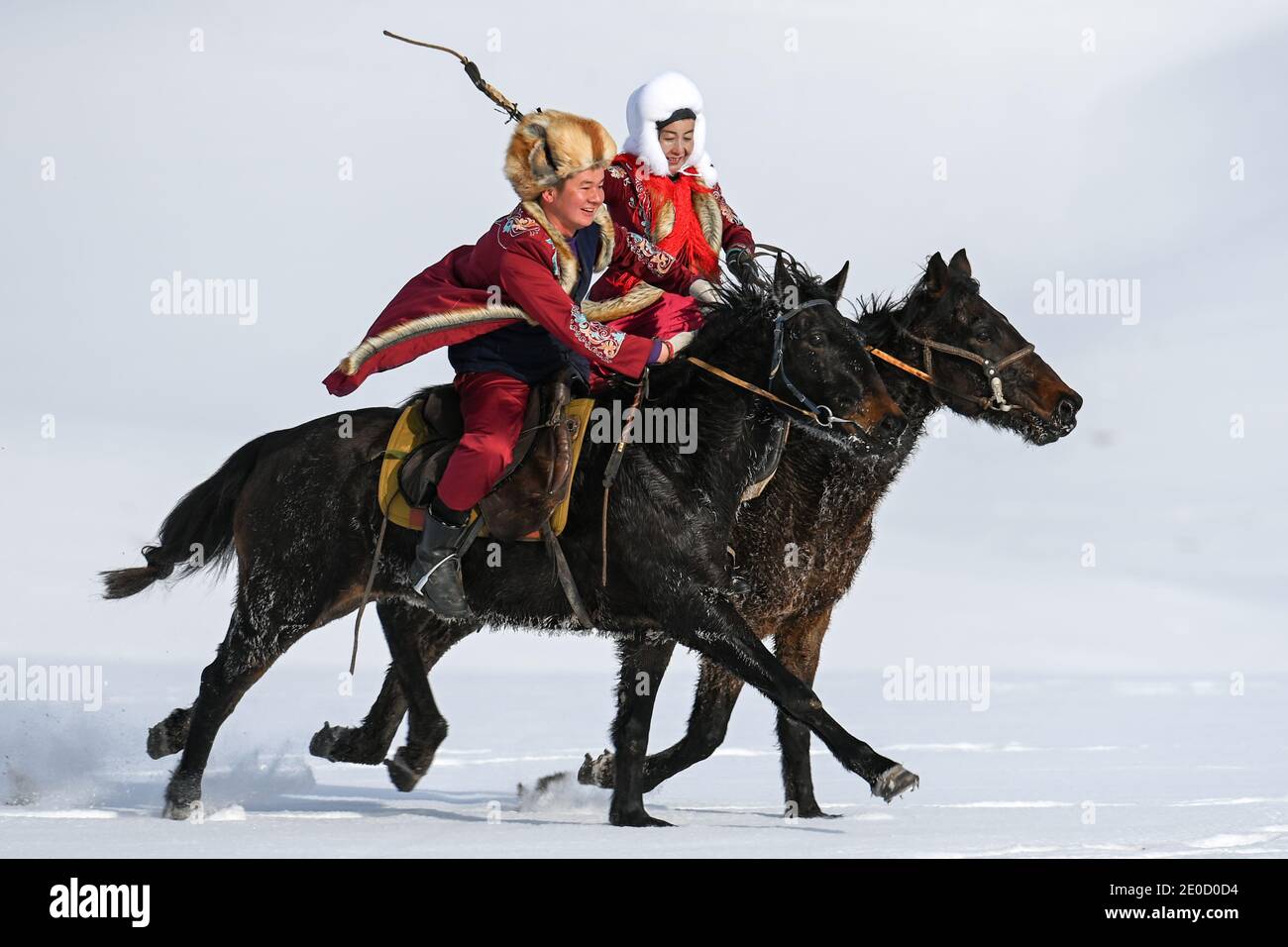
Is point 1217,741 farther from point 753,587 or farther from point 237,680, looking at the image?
point 237,680

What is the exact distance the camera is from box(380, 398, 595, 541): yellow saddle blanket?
22.4 ft

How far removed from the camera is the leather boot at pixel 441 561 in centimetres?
693

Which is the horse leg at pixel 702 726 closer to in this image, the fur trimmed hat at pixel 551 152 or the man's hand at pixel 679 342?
the man's hand at pixel 679 342

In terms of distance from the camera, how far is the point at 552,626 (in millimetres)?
6941

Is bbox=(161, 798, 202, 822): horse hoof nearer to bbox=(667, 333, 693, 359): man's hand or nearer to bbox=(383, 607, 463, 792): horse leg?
bbox=(383, 607, 463, 792): horse leg

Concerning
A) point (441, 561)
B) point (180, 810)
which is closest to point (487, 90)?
point (441, 561)

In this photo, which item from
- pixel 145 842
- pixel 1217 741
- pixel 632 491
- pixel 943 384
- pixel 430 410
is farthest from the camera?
pixel 1217 741

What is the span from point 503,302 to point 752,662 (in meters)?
1.80

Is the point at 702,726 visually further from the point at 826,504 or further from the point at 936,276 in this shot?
the point at 936,276

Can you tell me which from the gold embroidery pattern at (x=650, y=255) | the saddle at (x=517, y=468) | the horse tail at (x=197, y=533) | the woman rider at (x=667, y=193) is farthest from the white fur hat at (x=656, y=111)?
the horse tail at (x=197, y=533)

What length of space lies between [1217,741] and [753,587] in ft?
19.3

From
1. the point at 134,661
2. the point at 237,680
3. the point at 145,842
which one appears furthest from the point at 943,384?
the point at 134,661

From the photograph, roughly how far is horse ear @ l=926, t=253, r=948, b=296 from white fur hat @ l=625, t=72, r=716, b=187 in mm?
1332

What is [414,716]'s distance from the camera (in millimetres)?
8102
